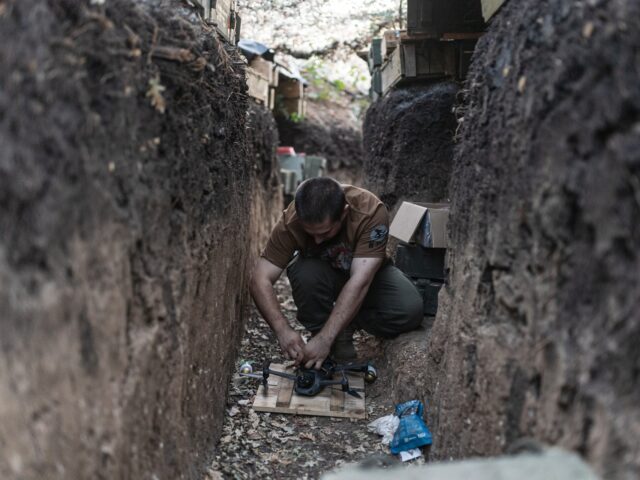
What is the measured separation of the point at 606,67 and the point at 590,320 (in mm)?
749

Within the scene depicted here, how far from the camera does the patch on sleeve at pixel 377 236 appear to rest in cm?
397

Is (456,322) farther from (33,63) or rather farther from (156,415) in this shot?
(33,63)

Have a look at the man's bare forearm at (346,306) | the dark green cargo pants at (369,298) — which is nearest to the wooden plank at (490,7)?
the man's bare forearm at (346,306)

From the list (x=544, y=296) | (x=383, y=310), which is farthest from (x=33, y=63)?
(x=383, y=310)

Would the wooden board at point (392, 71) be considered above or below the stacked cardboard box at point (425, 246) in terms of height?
above

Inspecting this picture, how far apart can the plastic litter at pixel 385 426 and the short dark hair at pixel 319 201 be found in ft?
4.26

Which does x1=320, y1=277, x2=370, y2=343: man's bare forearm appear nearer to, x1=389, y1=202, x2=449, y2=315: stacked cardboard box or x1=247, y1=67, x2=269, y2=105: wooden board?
x1=389, y1=202, x2=449, y2=315: stacked cardboard box

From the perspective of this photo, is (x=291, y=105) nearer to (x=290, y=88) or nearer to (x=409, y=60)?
(x=290, y=88)

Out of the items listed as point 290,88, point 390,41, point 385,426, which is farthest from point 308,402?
point 290,88

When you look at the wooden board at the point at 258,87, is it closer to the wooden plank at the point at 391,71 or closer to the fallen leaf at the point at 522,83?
the wooden plank at the point at 391,71

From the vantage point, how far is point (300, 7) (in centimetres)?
873

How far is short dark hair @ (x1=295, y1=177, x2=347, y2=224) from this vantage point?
365cm

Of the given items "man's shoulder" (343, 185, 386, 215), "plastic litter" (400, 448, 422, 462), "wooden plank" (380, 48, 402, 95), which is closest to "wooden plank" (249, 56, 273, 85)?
"wooden plank" (380, 48, 402, 95)

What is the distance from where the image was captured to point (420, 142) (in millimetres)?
5980
